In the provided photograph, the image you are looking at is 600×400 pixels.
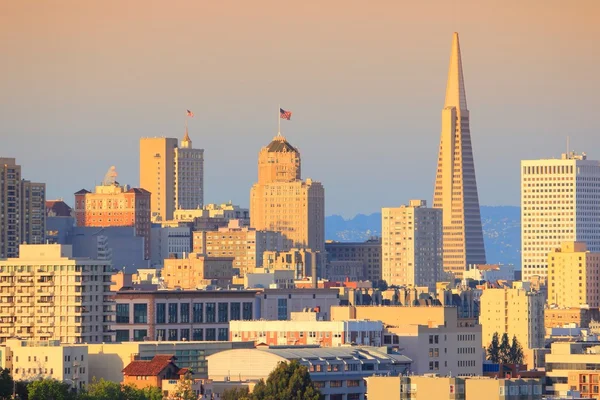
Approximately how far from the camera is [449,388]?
493 feet

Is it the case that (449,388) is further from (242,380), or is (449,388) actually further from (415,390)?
(242,380)

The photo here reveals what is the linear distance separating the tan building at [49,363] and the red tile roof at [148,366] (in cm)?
358

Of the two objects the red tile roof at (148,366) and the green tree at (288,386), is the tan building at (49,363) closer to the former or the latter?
the red tile roof at (148,366)

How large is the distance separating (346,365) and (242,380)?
24.9ft

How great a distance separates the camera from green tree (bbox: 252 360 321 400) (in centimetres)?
16875

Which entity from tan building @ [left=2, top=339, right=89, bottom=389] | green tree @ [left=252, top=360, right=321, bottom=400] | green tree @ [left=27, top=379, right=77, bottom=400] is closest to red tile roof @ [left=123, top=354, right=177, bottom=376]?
tan building @ [left=2, top=339, right=89, bottom=389]

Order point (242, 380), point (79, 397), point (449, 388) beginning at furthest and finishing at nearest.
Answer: point (242, 380) < point (79, 397) < point (449, 388)

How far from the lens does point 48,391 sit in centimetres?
16562

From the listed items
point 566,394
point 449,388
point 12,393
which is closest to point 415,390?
point 449,388

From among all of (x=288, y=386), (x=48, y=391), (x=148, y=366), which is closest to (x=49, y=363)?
(x=148, y=366)

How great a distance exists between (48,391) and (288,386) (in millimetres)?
15738

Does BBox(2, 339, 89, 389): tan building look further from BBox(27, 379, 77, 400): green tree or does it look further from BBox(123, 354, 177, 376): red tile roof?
BBox(27, 379, 77, 400): green tree

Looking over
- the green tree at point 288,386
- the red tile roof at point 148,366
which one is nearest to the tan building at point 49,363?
the red tile roof at point 148,366

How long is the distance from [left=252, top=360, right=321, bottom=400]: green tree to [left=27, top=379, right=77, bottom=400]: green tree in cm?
1233
